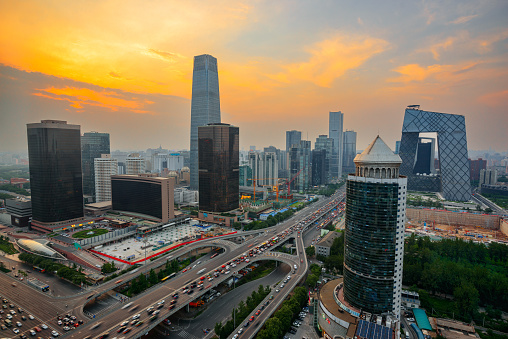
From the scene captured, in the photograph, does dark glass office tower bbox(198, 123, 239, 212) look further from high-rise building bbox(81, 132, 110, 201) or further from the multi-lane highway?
high-rise building bbox(81, 132, 110, 201)

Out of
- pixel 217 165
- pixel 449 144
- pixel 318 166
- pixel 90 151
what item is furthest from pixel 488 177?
pixel 90 151

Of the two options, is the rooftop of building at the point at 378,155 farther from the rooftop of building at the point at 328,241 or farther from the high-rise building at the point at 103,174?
the high-rise building at the point at 103,174

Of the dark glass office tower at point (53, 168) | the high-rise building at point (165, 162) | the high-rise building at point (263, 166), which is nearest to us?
the dark glass office tower at point (53, 168)

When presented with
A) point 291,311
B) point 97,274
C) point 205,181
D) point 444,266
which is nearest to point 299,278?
point 291,311

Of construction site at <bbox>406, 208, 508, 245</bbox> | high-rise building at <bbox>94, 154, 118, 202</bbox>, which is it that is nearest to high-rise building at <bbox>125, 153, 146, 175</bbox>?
high-rise building at <bbox>94, 154, 118, 202</bbox>

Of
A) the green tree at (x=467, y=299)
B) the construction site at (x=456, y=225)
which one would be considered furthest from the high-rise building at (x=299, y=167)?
the green tree at (x=467, y=299)

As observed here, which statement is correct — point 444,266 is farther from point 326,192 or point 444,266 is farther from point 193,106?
point 193,106

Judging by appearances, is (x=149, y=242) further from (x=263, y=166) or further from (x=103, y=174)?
(x=263, y=166)
